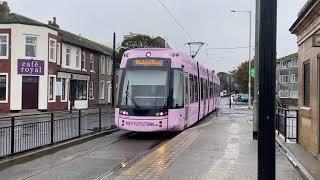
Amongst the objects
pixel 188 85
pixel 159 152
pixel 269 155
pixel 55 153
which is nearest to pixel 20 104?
pixel 188 85

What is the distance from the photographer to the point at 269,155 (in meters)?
5.08

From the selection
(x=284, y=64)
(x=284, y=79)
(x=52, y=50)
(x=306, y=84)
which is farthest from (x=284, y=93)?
(x=306, y=84)

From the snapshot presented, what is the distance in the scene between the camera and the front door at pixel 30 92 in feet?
141

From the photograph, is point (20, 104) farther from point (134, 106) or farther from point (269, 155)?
point (269, 155)

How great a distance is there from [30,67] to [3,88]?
A: 2.74 meters

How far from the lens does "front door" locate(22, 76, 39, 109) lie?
43.0 m

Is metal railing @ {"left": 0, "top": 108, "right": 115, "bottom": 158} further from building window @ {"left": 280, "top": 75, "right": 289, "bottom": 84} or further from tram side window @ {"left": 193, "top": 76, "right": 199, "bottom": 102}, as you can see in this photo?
building window @ {"left": 280, "top": 75, "right": 289, "bottom": 84}

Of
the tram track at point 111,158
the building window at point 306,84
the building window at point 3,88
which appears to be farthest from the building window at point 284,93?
the building window at point 306,84

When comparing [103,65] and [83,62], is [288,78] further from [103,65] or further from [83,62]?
[83,62]

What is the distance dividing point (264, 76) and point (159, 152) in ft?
26.0

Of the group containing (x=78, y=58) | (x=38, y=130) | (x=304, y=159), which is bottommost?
(x=304, y=159)

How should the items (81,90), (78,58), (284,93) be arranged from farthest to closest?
(284,93) → (81,90) → (78,58)

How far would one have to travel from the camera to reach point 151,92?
18.8 m

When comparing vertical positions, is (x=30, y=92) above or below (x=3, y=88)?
below
